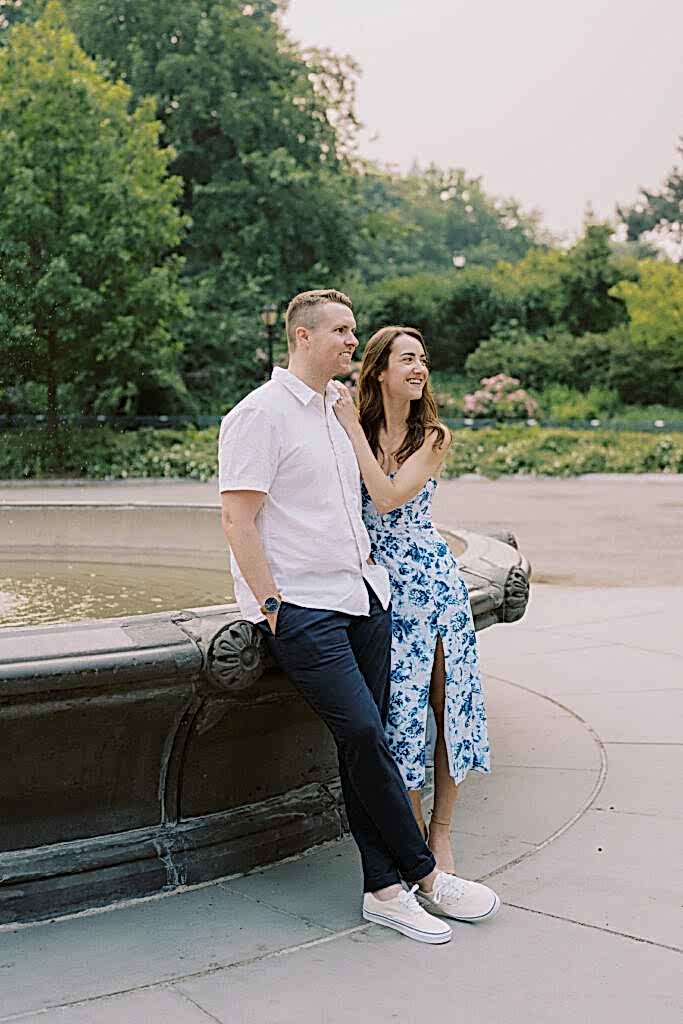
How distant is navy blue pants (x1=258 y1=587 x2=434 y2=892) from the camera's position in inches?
142

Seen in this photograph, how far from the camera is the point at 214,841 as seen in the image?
4.06m

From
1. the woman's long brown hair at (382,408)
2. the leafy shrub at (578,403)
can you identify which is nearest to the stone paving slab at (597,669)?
the woman's long brown hair at (382,408)

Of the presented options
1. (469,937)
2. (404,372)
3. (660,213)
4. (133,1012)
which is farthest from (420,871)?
(660,213)

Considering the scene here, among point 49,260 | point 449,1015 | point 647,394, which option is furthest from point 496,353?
point 449,1015

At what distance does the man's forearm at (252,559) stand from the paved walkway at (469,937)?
3.21 feet

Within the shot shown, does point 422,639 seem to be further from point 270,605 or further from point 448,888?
point 448,888

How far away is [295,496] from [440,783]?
111 cm

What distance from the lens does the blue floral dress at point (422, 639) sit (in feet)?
13.0

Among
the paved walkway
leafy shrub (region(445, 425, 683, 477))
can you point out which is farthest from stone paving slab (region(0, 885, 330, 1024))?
leafy shrub (region(445, 425, 683, 477))

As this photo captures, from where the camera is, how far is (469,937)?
359 centimetres

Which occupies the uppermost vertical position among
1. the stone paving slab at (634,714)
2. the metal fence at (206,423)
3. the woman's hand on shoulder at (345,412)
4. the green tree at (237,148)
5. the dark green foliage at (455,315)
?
the green tree at (237,148)

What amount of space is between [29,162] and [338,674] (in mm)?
25251

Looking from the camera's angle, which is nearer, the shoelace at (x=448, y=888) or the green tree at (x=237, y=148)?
the shoelace at (x=448, y=888)

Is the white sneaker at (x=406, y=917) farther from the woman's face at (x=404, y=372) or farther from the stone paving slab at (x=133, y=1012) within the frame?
the woman's face at (x=404, y=372)
